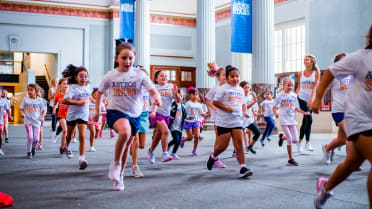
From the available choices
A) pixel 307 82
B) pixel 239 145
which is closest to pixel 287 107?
pixel 307 82

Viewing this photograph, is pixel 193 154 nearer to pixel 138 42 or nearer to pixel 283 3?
pixel 138 42

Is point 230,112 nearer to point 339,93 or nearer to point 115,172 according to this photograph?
point 339,93

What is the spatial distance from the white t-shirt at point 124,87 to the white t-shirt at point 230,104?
1337mm

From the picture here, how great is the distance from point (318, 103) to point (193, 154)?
5309 mm

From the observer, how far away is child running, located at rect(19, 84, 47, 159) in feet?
23.9

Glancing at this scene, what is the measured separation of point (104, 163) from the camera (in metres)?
6.65

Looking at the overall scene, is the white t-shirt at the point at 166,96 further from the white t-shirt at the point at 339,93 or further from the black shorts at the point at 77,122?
the white t-shirt at the point at 339,93

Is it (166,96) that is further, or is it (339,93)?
(166,96)

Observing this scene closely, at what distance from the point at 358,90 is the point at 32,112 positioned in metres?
6.14

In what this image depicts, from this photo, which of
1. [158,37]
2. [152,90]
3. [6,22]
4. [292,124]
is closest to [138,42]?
[158,37]

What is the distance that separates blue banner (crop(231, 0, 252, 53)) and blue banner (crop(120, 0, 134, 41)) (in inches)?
249

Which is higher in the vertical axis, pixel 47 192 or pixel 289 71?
pixel 289 71

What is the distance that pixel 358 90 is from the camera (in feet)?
8.60

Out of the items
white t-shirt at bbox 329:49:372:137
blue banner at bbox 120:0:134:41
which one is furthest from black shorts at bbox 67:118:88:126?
blue banner at bbox 120:0:134:41
